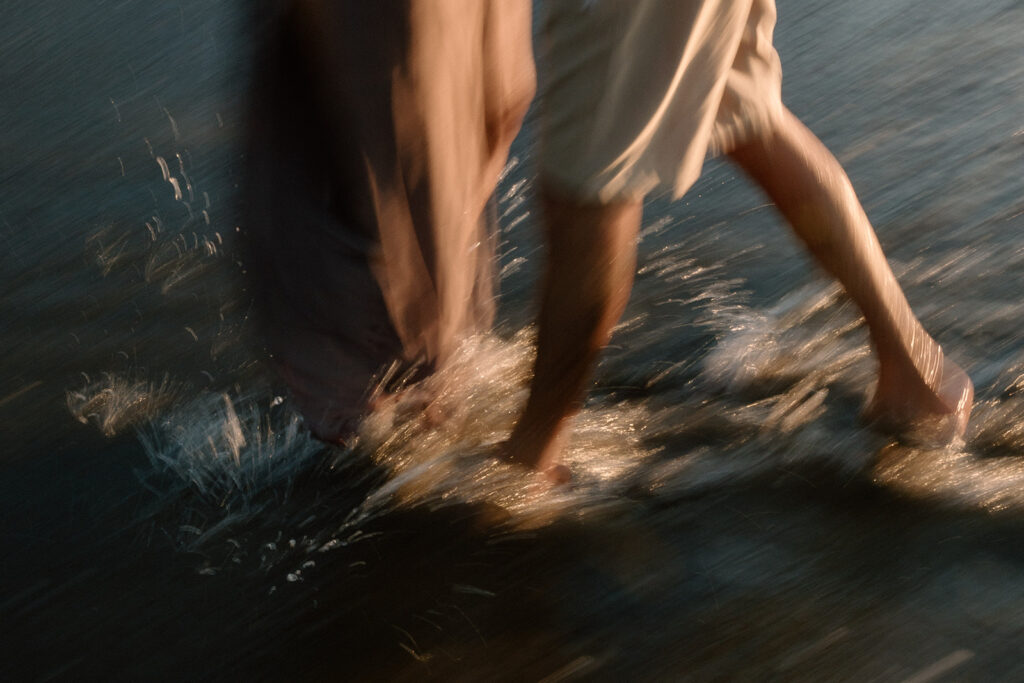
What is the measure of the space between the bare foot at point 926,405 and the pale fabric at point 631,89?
1.67ft

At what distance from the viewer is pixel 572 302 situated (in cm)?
143

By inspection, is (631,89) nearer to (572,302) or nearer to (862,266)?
(572,302)

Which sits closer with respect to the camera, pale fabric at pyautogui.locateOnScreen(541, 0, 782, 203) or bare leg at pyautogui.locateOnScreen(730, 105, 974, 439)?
pale fabric at pyautogui.locateOnScreen(541, 0, 782, 203)

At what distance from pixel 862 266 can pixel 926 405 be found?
0.76 ft

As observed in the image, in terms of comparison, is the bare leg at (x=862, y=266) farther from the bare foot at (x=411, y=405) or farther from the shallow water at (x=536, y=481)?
the bare foot at (x=411, y=405)

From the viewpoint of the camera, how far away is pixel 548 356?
1.48 meters

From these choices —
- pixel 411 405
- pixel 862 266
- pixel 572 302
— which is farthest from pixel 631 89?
pixel 411 405

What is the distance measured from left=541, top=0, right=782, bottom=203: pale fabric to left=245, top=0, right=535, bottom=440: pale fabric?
0.51ft

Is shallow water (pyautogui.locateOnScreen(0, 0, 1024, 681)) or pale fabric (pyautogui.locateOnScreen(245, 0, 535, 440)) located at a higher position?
pale fabric (pyautogui.locateOnScreen(245, 0, 535, 440))

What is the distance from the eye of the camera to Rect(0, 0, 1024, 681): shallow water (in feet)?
4.50

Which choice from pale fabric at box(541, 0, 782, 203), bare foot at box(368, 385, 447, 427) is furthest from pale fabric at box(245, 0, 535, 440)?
pale fabric at box(541, 0, 782, 203)

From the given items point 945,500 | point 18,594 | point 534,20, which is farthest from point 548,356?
point 534,20

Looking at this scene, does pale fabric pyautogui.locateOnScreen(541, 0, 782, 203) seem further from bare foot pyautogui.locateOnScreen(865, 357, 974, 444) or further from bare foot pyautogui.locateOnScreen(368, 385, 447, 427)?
bare foot pyautogui.locateOnScreen(865, 357, 974, 444)

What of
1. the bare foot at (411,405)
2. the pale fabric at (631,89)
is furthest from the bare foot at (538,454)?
the pale fabric at (631,89)
